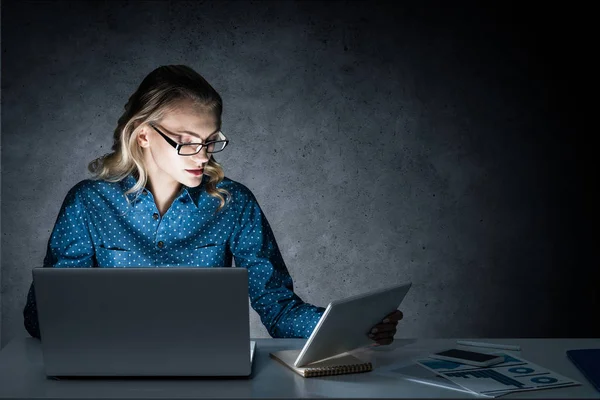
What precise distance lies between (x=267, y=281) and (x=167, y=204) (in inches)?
18.3

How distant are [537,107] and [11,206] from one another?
9.44ft

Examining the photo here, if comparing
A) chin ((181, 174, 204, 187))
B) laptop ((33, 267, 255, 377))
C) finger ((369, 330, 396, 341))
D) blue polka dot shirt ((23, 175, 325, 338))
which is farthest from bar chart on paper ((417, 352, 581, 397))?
chin ((181, 174, 204, 187))

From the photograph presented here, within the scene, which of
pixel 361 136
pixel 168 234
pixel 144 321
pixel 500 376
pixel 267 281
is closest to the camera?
pixel 144 321

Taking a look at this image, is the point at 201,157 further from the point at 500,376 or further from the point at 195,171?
the point at 500,376

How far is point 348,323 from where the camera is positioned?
4.89 ft

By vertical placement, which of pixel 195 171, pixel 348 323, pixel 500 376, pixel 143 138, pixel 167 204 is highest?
pixel 143 138

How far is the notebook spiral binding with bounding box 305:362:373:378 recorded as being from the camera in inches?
57.7

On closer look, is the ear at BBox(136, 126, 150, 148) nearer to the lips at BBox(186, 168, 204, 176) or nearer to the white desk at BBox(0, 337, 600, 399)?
the lips at BBox(186, 168, 204, 176)

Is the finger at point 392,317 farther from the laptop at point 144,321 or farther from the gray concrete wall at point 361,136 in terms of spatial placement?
the gray concrete wall at point 361,136

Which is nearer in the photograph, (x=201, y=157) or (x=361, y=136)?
(x=201, y=157)

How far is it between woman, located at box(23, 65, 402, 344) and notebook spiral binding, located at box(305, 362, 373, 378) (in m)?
0.76

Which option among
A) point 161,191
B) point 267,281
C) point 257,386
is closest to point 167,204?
point 161,191

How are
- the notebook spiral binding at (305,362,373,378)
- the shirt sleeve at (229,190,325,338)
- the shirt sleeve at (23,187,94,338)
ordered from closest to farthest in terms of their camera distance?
the notebook spiral binding at (305,362,373,378), the shirt sleeve at (229,190,325,338), the shirt sleeve at (23,187,94,338)

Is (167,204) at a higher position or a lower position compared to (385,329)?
higher
